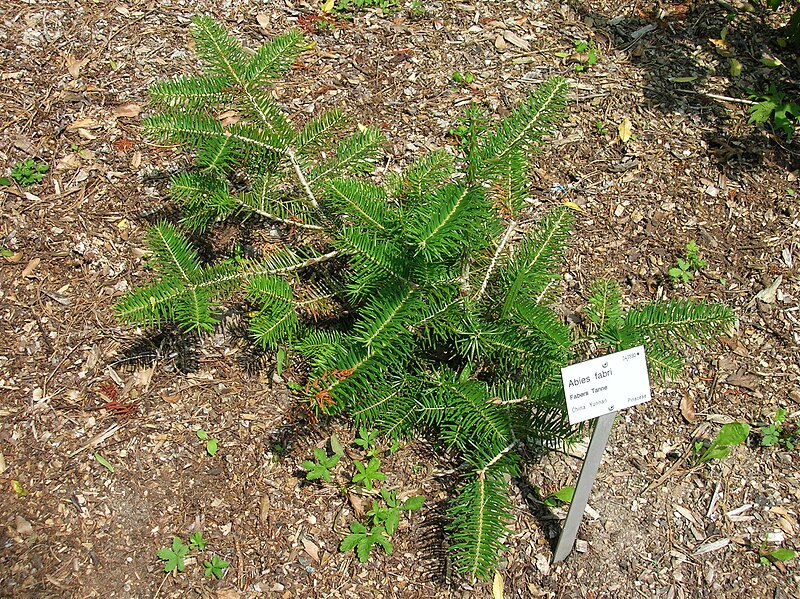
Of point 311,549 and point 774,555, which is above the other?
point 774,555

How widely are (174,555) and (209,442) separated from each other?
0.42 m

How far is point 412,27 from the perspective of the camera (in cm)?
399

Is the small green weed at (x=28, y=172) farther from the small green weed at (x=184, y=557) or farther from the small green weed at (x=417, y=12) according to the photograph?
the small green weed at (x=417, y=12)

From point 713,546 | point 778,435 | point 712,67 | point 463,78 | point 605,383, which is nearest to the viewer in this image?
point 605,383

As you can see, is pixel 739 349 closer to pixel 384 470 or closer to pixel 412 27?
pixel 384 470

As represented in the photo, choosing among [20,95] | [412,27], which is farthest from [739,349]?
[20,95]

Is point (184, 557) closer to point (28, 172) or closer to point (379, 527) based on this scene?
point (379, 527)

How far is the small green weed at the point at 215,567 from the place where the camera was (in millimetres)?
2473

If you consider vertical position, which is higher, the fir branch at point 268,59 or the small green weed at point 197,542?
the fir branch at point 268,59

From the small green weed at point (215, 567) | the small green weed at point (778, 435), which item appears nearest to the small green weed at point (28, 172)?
the small green weed at point (215, 567)

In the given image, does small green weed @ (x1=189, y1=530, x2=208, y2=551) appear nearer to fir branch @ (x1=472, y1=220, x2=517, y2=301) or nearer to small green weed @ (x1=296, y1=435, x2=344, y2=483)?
small green weed @ (x1=296, y1=435, x2=344, y2=483)

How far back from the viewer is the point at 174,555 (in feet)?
8.15

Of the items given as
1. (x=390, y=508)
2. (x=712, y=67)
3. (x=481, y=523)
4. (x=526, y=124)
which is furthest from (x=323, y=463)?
(x=712, y=67)

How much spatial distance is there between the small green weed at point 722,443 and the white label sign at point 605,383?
0.92m
